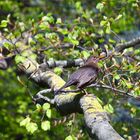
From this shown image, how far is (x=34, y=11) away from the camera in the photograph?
1698cm

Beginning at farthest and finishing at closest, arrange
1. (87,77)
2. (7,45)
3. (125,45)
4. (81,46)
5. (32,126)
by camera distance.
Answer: (81,46), (125,45), (7,45), (32,126), (87,77)

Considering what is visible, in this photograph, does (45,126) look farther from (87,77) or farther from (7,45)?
(7,45)

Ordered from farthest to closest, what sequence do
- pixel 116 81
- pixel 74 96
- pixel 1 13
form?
pixel 1 13
pixel 116 81
pixel 74 96

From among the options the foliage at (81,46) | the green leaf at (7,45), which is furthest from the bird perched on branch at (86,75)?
the green leaf at (7,45)

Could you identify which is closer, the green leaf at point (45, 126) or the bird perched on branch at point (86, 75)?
the bird perched on branch at point (86, 75)

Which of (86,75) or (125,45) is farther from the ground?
(86,75)

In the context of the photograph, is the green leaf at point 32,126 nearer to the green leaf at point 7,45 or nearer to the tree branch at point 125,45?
the green leaf at point 7,45

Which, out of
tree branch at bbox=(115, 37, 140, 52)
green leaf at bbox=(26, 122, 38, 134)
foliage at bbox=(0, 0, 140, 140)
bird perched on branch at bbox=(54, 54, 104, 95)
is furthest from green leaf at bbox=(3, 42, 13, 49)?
tree branch at bbox=(115, 37, 140, 52)

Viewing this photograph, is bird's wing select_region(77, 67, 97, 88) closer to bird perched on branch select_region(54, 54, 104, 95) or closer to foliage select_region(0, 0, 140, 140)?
bird perched on branch select_region(54, 54, 104, 95)

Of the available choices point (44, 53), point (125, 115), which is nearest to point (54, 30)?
point (44, 53)

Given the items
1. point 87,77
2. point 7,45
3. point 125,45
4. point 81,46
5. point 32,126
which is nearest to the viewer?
point 87,77

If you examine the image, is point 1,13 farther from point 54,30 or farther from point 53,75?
point 53,75

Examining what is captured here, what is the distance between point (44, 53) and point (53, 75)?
169 cm

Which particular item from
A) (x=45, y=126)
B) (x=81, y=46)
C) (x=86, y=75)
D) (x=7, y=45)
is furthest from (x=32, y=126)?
(x=81, y=46)
